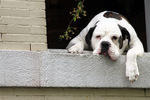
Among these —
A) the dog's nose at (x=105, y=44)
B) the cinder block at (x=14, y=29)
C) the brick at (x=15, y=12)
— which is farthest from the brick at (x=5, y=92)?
the dog's nose at (x=105, y=44)

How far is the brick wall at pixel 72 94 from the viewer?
3459 mm

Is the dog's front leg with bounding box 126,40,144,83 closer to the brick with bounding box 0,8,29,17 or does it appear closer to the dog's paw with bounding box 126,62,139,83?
the dog's paw with bounding box 126,62,139,83

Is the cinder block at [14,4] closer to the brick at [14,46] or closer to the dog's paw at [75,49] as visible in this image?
the brick at [14,46]

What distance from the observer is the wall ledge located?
340 centimetres

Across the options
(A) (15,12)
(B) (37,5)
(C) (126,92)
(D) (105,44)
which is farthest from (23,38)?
(C) (126,92)

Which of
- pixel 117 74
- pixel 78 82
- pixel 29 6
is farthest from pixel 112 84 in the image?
pixel 29 6

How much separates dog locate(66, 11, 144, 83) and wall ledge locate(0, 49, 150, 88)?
10cm

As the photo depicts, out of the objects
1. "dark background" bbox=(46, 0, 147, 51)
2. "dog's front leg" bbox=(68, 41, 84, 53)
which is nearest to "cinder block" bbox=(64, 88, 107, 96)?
"dog's front leg" bbox=(68, 41, 84, 53)

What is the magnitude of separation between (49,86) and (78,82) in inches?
12.1

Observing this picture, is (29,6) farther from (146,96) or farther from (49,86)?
(146,96)

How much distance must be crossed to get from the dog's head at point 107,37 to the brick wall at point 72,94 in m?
0.44

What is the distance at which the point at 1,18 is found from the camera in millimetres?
3463

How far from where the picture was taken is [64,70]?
3568mm

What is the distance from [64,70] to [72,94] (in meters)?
0.28
